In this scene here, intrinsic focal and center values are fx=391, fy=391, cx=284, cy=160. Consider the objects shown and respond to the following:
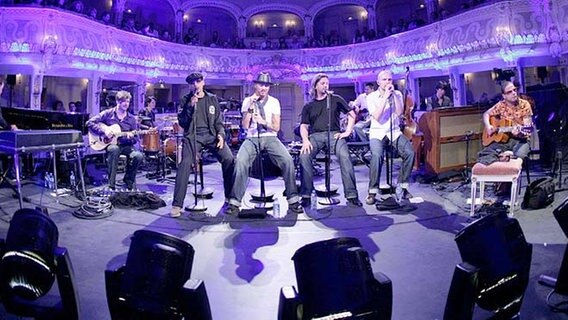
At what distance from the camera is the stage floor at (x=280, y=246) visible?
2592mm

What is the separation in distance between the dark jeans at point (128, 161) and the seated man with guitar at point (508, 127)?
518 centimetres

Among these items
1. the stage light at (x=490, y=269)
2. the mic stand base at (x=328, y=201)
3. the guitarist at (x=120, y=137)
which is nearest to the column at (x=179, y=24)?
the guitarist at (x=120, y=137)

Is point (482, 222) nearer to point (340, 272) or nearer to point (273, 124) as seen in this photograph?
point (340, 272)

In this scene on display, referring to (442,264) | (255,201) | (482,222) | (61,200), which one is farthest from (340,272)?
(61,200)

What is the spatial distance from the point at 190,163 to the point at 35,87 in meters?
9.61

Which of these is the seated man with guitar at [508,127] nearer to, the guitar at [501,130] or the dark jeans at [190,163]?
the guitar at [501,130]

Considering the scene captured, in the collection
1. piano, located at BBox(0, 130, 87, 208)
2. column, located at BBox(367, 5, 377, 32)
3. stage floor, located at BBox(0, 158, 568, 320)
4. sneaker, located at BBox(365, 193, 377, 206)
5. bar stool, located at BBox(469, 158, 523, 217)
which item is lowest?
stage floor, located at BBox(0, 158, 568, 320)

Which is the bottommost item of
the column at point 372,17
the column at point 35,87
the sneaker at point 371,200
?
the sneaker at point 371,200

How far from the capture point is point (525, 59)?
12328mm

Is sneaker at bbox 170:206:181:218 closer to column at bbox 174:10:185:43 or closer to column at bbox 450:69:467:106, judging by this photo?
column at bbox 450:69:467:106

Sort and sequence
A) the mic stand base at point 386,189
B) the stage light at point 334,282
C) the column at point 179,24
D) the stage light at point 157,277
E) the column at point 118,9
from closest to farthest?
the stage light at point 334,282 → the stage light at point 157,277 → the mic stand base at point 386,189 → the column at point 118,9 → the column at point 179,24

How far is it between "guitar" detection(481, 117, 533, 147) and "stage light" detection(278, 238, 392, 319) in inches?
169

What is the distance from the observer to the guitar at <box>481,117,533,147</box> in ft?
16.6

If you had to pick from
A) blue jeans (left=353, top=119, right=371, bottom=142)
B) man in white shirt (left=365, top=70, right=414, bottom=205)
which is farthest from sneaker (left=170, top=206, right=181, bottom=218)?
blue jeans (left=353, top=119, right=371, bottom=142)
